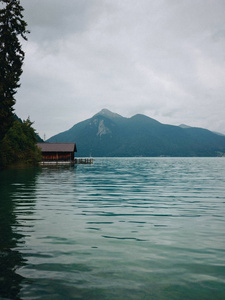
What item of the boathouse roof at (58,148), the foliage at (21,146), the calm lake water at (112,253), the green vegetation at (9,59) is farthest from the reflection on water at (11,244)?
the boathouse roof at (58,148)

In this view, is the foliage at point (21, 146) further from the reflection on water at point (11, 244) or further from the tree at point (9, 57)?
the reflection on water at point (11, 244)

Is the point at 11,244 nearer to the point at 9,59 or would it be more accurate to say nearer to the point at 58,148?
the point at 9,59

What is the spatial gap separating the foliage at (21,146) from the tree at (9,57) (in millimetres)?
15281

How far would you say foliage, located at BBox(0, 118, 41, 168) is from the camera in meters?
52.5

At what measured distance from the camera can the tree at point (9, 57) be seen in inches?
1318

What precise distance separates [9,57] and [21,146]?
2632 cm

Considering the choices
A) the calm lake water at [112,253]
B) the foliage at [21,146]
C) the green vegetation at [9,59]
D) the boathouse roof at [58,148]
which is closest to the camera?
the calm lake water at [112,253]

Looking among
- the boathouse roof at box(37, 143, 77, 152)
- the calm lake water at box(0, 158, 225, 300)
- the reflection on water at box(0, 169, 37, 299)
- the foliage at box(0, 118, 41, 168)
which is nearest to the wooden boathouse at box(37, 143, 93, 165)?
the boathouse roof at box(37, 143, 77, 152)

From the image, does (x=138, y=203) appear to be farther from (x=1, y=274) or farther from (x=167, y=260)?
(x=1, y=274)

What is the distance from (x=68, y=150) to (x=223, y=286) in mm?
78422

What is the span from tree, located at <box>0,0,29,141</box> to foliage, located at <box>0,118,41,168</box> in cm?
1528

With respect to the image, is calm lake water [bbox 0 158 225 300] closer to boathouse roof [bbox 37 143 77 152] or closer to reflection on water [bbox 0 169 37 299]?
reflection on water [bbox 0 169 37 299]

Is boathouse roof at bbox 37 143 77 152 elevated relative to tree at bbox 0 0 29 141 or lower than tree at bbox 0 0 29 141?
lower

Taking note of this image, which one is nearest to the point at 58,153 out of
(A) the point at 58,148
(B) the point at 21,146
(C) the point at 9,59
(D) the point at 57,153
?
(D) the point at 57,153
